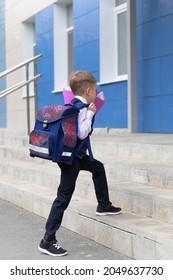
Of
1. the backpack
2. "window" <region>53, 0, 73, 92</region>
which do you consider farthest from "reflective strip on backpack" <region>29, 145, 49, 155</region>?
"window" <region>53, 0, 73, 92</region>

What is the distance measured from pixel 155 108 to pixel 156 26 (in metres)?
1.38

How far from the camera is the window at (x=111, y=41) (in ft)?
34.8

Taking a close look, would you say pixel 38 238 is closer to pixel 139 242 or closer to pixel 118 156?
pixel 139 242

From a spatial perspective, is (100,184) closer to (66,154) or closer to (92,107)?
(66,154)

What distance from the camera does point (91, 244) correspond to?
5027 mm

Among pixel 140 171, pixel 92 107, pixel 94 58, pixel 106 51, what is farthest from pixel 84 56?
pixel 92 107

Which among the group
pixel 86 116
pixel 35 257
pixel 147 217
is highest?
pixel 86 116

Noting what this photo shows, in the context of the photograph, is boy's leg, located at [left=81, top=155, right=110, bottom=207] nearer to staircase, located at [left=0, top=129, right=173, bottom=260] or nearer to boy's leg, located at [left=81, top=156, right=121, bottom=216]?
boy's leg, located at [left=81, top=156, right=121, bottom=216]

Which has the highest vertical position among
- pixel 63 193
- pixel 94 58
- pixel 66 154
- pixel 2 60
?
pixel 2 60

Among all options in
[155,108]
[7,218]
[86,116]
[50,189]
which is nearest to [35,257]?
[86,116]

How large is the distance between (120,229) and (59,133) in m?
1.01

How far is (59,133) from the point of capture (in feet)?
14.3

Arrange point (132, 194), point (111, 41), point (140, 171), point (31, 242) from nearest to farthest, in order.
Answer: point (132, 194), point (31, 242), point (140, 171), point (111, 41)

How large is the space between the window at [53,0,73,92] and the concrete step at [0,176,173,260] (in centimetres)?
688
